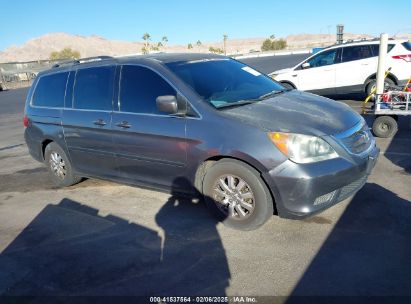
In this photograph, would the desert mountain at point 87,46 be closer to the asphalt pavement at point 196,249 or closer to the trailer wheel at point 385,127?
the trailer wheel at point 385,127

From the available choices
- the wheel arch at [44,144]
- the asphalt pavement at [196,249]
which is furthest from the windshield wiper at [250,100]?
the wheel arch at [44,144]

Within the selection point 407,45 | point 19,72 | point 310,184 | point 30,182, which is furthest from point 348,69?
point 19,72

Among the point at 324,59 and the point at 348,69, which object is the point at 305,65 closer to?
the point at 324,59

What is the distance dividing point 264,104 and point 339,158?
106cm

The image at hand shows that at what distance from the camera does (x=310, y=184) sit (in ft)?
11.5

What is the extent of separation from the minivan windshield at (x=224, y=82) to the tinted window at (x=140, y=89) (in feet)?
0.74

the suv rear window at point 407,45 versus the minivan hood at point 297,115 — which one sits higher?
the suv rear window at point 407,45

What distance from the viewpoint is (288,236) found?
150 inches

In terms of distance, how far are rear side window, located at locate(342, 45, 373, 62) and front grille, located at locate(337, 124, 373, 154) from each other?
23.8ft

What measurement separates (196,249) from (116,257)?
2.54 ft

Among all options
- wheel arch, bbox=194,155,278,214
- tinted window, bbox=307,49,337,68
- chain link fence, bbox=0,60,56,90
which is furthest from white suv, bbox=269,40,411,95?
chain link fence, bbox=0,60,56,90

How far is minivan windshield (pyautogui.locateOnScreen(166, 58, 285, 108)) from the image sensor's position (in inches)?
170

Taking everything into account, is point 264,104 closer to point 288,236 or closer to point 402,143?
point 288,236

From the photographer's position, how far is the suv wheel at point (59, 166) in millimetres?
5758
